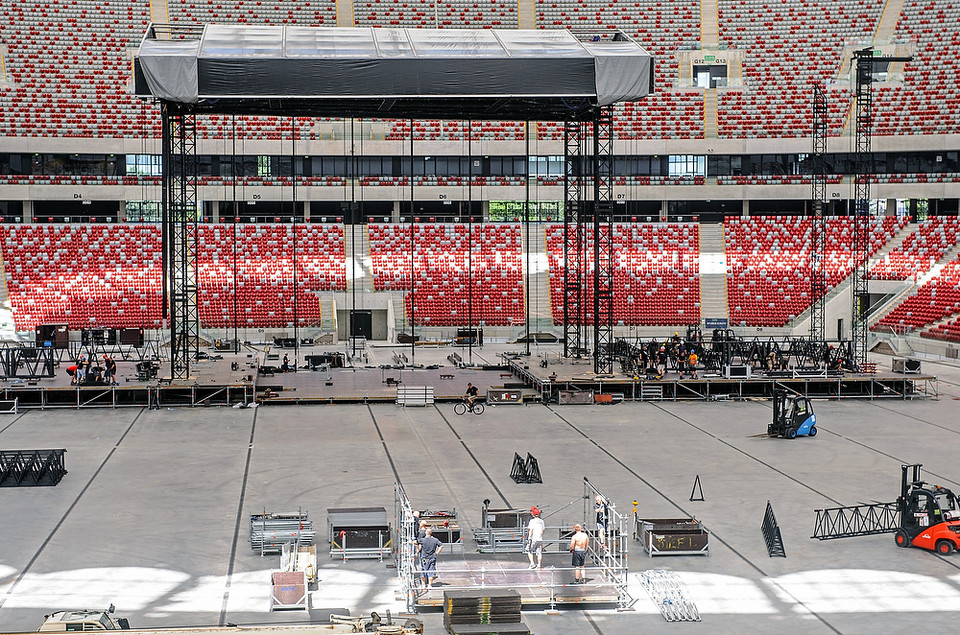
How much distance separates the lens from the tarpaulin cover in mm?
38062

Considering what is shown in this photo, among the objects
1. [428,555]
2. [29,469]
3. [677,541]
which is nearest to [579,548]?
[677,541]

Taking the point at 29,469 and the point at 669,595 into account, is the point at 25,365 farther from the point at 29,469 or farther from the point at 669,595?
the point at 669,595

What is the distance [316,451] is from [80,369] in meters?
14.2

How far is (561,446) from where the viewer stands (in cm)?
3219

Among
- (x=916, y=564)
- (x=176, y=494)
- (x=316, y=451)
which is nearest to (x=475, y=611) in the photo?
(x=916, y=564)

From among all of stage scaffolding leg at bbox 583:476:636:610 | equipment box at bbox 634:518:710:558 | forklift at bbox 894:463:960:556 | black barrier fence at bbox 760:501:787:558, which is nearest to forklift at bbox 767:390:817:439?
forklift at bbox 894:463:960:556

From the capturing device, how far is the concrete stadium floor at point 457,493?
18.4 metres

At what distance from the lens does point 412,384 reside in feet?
145

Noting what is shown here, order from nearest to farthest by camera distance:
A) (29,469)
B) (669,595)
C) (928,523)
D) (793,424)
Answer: (669,595) < (928,523) < (29,469) < (793,424)

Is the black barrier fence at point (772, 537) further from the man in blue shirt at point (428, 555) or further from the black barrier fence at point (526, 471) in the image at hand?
the black barrier fence at point (526, 471)

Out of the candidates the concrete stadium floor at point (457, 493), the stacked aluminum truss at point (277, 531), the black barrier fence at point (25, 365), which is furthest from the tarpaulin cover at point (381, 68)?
the stacked aluminum truss at point (277, 531)

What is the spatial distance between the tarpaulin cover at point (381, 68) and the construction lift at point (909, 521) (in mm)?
20280

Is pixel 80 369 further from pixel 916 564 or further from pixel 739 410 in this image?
pixel 916 564

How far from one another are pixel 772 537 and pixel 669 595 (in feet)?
12.1
